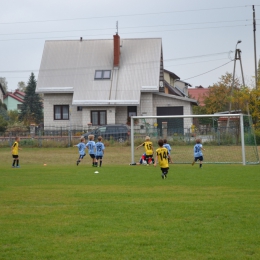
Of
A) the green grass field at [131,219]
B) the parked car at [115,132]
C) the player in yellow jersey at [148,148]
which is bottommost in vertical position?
the green grass field at [131,219]

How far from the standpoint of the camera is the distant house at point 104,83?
177ft

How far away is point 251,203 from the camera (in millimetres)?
13133

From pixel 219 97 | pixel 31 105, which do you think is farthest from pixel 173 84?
pixel 31 105

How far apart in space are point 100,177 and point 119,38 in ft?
125

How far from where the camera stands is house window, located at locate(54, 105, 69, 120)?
184 ft

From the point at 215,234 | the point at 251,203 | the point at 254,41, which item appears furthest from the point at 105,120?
the point at 215,234

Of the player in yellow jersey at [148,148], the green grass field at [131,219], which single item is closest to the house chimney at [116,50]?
the player in yellow jersey at [148,148]

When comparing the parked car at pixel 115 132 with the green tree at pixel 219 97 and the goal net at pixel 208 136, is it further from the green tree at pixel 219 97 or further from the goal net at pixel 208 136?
the green tree at pixel 219 97

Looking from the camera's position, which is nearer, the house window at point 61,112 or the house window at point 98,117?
the house window at point 98,117

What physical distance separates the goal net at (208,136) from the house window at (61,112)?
62.1ft

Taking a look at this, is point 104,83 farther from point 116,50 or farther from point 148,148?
point 148,148

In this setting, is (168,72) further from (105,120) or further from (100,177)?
(100,177)

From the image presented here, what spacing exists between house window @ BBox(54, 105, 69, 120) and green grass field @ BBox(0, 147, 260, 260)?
3630cm

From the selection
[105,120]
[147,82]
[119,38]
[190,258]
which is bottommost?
[190,258]
